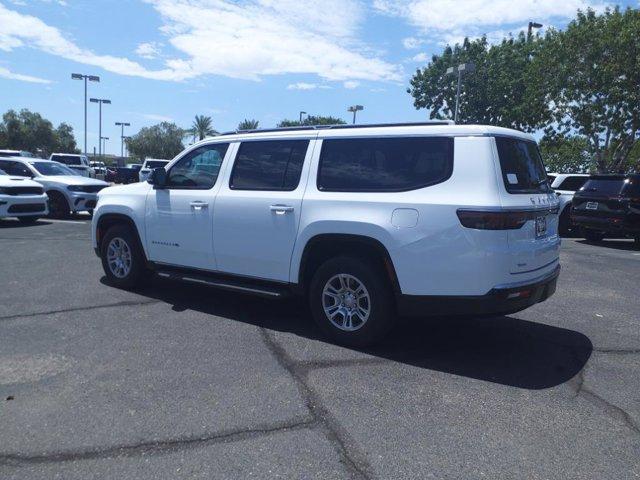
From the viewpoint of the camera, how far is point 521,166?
447 centimetres

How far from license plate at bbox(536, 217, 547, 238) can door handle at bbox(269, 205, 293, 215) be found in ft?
7.16

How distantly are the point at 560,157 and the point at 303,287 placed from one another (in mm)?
46833

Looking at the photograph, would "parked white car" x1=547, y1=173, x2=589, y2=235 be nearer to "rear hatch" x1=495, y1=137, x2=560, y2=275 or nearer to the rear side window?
"rear hatch" x1=495, y1=137, x2=560, y2=275

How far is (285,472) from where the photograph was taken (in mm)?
2852

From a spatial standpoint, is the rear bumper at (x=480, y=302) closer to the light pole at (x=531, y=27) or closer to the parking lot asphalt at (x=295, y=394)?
the parking lot asphalt at (x=295, y=394)

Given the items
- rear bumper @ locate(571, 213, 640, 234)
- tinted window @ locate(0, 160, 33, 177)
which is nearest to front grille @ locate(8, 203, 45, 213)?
tinted window @ locate(0, 160, 33, 177)

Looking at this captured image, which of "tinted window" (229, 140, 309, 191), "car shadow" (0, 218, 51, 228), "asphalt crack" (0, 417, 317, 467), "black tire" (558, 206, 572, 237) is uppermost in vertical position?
"tinted window" (229, 140, 309, 191)

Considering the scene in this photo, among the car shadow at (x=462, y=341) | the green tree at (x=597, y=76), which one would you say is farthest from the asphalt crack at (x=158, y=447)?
the green tree at (x=597, y=76)

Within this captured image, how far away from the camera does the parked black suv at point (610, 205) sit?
1223cm

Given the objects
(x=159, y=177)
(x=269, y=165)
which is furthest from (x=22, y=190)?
(x=269, y=165)

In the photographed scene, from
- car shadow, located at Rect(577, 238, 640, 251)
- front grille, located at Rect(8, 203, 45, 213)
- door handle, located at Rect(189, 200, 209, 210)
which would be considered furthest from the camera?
front grille, located at Rect(8, 203, 45, 213)

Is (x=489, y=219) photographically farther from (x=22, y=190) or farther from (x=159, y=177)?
(x=22, y=190)

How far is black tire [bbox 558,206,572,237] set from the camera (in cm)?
1480

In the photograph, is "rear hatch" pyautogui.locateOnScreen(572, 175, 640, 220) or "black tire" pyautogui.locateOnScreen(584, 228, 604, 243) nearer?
"rear hatch" pyautogui.locateOnScreen(572, 175, 640, 220)
